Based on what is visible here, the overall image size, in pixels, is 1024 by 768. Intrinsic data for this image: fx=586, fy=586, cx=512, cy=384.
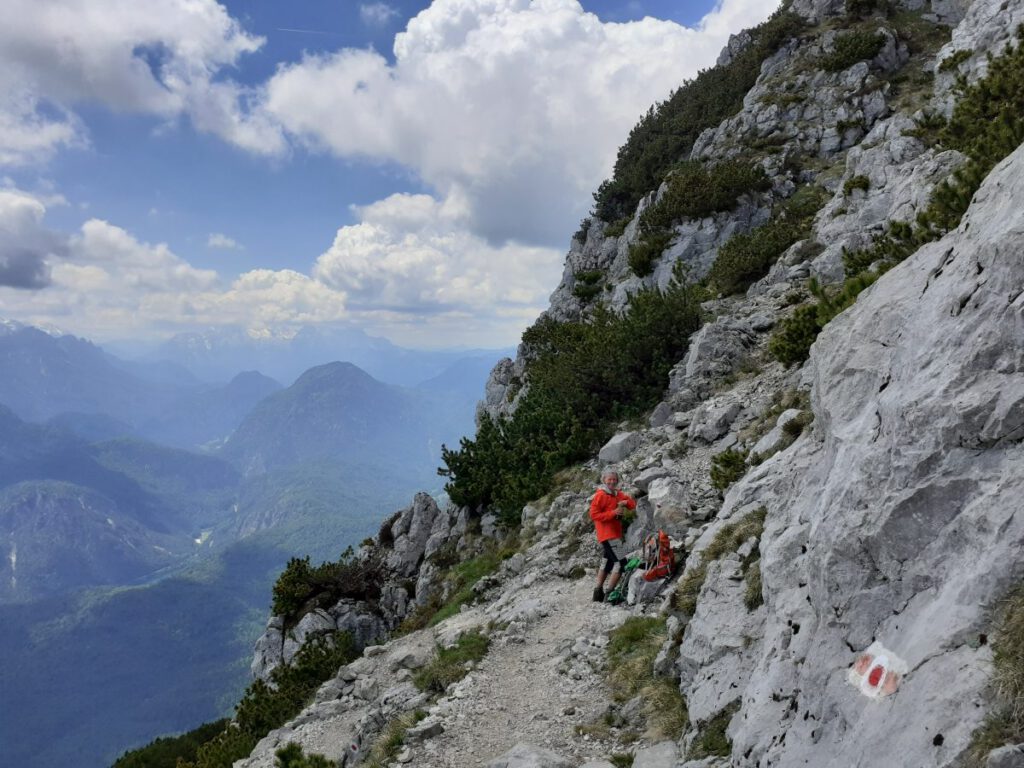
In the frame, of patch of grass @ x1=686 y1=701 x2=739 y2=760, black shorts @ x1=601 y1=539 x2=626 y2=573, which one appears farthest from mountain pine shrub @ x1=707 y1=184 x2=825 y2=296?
patch of grass @ x1=686 y1=701 x2=739 y2=760

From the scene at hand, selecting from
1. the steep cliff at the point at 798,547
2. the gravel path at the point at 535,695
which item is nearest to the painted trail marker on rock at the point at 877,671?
the steep cliff at the point at 798,547

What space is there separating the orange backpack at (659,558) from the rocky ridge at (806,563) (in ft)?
1.95

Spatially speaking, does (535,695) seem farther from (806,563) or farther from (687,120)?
(687,120)

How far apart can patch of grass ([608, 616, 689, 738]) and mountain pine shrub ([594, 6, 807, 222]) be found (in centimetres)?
3747

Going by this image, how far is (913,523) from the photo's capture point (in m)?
5.27

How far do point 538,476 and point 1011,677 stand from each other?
63.2 ft

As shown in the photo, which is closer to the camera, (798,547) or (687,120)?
(798,547)

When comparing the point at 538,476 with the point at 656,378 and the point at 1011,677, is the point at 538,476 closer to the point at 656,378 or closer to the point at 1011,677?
the point at 656,378

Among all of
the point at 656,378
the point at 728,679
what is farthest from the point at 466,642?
the point at 656,378

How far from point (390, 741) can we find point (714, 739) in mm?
6043

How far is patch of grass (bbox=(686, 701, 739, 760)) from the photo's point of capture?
664 centimetres

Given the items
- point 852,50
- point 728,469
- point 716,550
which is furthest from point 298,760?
point 852,50

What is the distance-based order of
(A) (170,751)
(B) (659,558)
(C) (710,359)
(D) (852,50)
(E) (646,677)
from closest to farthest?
(E) (646,677), (B) (659,558), (C) (710,359), (A) (170,751), (D) (852,50)

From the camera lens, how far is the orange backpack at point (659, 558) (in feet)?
39.5
